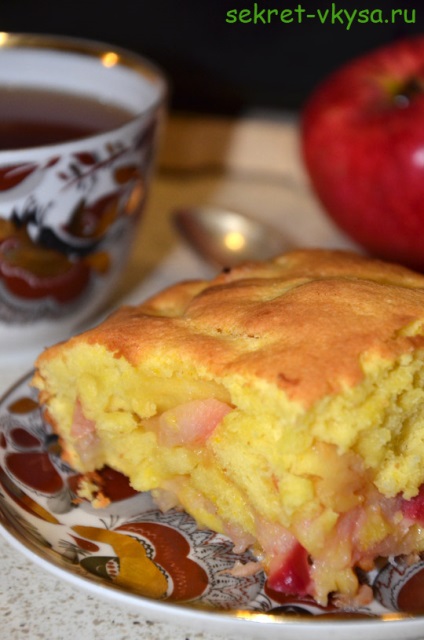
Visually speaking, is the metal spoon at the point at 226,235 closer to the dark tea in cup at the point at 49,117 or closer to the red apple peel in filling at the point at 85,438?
the dark tea in cup at the point at 49,117

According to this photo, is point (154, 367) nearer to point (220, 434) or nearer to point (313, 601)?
point (220, 434)

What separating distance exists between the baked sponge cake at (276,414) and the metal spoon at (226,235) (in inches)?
19.7

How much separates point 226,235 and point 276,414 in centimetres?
79

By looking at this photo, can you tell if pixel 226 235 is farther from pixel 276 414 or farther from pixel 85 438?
pixel 276 414

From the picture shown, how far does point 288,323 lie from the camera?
822 mm

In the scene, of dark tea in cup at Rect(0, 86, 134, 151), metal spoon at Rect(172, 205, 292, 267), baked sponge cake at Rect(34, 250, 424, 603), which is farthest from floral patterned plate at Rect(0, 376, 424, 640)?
metal spoon at Rect(172, 205, 292, 267)

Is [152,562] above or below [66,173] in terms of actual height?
below

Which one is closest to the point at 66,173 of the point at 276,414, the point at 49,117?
the point at 49,117

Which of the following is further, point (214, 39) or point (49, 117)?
point (214, 39)

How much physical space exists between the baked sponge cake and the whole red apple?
1.50ft

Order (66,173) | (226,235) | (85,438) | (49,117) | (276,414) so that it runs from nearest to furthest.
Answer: (276,414), (85,438), (66,173), (49,117), (226,235)

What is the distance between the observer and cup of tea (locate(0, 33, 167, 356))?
1101 mm

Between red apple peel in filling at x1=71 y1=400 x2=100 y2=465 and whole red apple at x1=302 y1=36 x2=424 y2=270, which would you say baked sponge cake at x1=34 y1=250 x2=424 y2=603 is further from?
whole red apple at x1=302 y1=36 x2=424 y2=270

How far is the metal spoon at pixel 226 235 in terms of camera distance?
1.46 m
